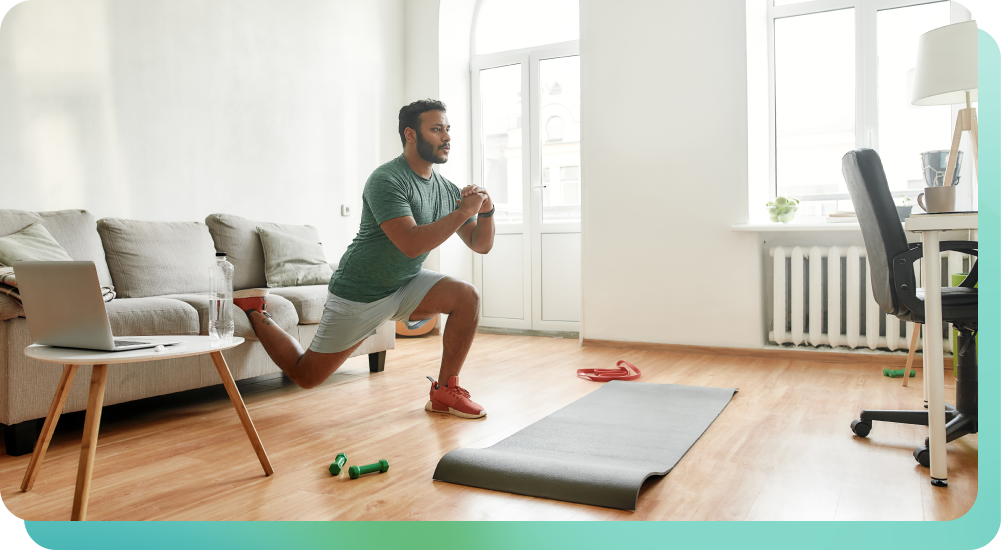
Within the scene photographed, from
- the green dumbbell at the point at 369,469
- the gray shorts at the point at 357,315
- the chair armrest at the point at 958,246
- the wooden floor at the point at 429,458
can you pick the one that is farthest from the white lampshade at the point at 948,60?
the green dumbbell at the point at 369,469

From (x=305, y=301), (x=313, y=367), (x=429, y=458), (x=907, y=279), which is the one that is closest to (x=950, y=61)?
(x=907, y=279)

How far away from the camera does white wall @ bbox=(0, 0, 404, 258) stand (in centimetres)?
285

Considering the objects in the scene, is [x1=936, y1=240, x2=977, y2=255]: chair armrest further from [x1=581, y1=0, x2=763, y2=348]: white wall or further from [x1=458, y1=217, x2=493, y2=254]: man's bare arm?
[x1=581, y1=0, x2=763, y2=348]: white wall

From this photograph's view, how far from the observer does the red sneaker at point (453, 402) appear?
2.38 metres

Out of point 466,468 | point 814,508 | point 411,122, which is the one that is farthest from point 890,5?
point 466,468

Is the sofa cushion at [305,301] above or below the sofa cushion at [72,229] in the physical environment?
below

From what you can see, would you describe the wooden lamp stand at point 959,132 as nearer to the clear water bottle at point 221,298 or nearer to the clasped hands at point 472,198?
the clasped hands at point 472,198

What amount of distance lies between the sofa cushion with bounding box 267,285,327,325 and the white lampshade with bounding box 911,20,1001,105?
8.15 feet

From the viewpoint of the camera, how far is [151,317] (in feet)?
7.54

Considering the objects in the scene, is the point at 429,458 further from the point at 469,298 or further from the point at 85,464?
the point at 85,464

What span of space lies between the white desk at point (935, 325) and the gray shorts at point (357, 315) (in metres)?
1.51

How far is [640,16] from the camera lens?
402cm

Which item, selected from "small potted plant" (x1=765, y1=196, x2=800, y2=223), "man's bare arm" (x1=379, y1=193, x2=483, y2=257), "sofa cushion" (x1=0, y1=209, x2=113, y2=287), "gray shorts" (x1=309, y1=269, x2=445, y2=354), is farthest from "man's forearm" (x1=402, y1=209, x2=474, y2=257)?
"small potted plant" (x1=765, y1=196, x2=800, y2=223)

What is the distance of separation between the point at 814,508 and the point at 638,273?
2.65 meters
